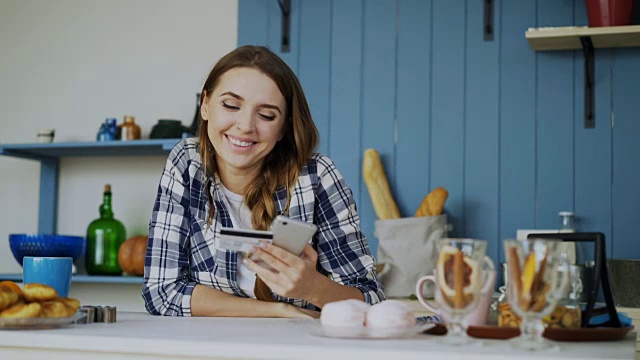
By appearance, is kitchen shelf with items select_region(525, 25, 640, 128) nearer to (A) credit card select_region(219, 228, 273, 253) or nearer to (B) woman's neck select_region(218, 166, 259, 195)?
(B) woman's neck select_region(218, 166, 259, 195)

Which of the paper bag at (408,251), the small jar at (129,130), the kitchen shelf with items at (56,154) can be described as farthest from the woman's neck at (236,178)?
the small jar at (129,130)

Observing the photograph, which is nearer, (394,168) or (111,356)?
(111,356)

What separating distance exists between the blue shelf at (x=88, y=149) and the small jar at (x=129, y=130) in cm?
4

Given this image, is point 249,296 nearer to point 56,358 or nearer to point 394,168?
point 56,358

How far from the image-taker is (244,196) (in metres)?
2.05

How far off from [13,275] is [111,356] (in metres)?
2.46

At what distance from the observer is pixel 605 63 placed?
3.07 m

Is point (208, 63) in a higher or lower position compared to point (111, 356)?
higher

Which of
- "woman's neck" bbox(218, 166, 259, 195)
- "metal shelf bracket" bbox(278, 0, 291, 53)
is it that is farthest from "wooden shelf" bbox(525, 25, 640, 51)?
"woman's neck" bbox(218, 166, 259, 195)

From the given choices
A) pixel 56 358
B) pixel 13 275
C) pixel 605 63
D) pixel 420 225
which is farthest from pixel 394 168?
pixel 56 358

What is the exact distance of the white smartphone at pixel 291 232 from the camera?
5.00ft

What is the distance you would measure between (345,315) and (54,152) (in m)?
2.60

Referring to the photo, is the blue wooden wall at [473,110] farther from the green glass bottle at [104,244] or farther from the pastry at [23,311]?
the pastry at [23,311]

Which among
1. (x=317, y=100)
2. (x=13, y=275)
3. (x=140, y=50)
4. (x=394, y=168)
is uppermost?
(x=140, y=50)
